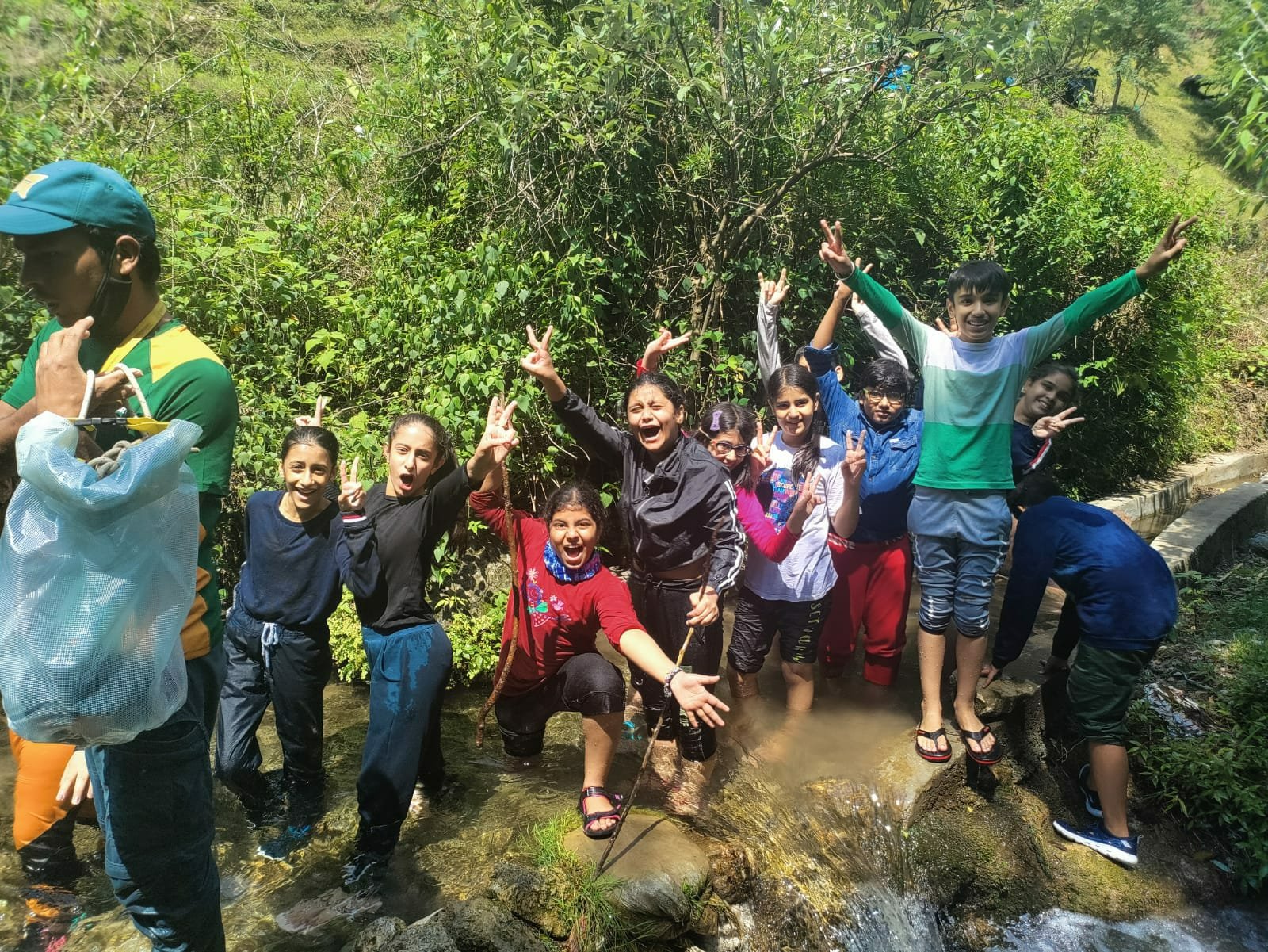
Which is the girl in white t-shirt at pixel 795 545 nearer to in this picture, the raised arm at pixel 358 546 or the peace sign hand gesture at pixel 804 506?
the peace sign hand gesture at pixel 804 506

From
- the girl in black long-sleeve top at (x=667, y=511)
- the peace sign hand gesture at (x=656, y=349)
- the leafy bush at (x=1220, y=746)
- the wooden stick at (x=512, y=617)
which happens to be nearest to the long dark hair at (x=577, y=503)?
the wooden stick at (x=512, y=617)

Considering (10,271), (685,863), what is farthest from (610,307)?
(685,863)

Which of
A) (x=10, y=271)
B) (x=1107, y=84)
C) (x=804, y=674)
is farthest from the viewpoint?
(x=1107, y=84)

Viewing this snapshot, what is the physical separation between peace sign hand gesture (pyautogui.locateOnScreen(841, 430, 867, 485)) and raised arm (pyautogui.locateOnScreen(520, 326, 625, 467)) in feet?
3.19

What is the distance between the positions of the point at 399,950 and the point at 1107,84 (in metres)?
27.1

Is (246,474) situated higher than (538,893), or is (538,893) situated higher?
(246,474)

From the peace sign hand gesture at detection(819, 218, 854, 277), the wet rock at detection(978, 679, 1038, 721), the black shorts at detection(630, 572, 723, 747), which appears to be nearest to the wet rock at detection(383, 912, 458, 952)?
the black shorts at detection(630, 572, 723, 747)

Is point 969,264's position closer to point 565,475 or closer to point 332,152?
point 565,475

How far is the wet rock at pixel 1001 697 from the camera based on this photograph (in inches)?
158

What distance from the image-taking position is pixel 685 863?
3.00 metres

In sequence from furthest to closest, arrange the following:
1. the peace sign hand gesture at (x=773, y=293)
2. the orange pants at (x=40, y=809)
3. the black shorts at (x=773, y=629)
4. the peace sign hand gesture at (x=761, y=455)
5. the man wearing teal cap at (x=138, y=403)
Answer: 1. the peace sign hand gesture at (x=773, y=293)
2. the black shorts at (x=773, y=629)
3. the peace sign hand gesture at (x=761, y=455)
4. the orange pants at (x=40, y=809)
5. the man wearing teal cap at (x=138, y=403)

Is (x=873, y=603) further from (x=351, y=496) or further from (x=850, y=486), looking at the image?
(x=351, y=496)

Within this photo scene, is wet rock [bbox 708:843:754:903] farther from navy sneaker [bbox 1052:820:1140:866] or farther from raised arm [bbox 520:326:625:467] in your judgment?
raised arm [bbox 520:326:625:467]

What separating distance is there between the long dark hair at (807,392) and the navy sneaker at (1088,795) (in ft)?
5.99
